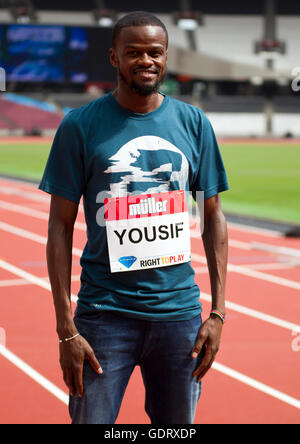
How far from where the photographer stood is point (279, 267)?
8.66 m

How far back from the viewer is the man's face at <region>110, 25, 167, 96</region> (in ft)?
8.27

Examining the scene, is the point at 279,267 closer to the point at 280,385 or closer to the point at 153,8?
the point at 280,385

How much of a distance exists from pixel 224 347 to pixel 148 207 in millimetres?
3155

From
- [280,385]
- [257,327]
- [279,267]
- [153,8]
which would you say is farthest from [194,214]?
[153,8]

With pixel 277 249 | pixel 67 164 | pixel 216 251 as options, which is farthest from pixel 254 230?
pixel 67 164

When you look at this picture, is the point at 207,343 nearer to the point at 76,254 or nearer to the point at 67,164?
the point at 67,164

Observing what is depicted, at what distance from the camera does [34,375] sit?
4.87m

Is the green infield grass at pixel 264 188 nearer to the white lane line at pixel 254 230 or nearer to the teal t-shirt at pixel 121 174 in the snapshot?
the white lane line at pixel 254 230

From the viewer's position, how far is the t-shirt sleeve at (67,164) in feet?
8.25

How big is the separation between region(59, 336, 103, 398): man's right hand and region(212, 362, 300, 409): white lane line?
2.24m

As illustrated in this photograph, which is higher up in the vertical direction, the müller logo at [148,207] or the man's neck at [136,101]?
the man's neck at [136,101]

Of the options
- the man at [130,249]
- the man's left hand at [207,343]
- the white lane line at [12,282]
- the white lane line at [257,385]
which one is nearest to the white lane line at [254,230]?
the white lane line at [12,282]

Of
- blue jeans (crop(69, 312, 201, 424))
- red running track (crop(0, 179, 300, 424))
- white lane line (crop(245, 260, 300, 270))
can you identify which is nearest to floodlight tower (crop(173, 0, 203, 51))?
red running track (crop(0, 179, 300, 424))

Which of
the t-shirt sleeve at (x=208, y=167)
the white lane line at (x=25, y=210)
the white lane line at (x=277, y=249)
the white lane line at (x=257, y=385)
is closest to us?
the t-shirt sleeve at (x=208, y=167)
